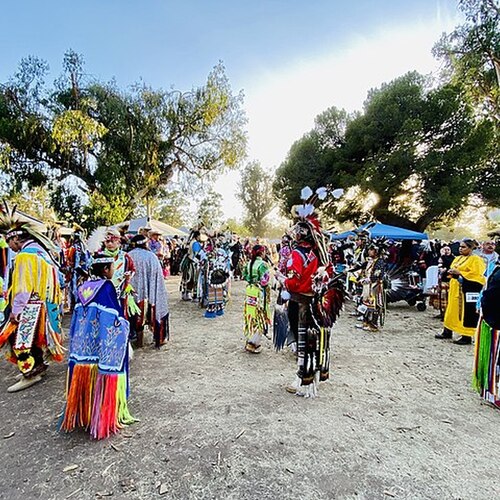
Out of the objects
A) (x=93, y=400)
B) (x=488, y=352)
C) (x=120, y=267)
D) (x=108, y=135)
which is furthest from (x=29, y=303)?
(x=108, y=135)

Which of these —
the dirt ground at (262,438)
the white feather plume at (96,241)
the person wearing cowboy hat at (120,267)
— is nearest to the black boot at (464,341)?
the dirt ground at (262,438)

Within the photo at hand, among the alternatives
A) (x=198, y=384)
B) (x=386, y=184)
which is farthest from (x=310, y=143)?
(x=198, y=384)

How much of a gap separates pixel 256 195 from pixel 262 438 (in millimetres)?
41344

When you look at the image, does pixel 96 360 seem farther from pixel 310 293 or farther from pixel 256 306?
pixel 256 306

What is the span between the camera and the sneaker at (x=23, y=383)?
3.63 meters

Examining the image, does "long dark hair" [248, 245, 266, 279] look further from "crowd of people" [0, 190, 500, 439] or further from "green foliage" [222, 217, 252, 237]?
"green foliage" [222, 217, 252, 237]

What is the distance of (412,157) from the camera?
1748 cm

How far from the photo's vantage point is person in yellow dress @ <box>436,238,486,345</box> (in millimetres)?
5242

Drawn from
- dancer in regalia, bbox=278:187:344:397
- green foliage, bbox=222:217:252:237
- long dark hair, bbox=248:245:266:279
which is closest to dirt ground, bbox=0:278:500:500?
dancer in regalia, bbox=278:187:344:397

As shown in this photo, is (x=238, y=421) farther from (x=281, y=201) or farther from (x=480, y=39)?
(x=281, y=201)

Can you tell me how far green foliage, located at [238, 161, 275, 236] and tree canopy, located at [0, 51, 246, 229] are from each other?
24.8 metres

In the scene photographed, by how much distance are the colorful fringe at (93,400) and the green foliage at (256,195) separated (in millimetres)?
40024

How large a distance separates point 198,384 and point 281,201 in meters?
21.3

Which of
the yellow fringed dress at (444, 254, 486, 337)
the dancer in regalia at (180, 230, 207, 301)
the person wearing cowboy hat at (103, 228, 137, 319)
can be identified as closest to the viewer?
the person wearing cowboy hat at (103, 228, 137, 319)
